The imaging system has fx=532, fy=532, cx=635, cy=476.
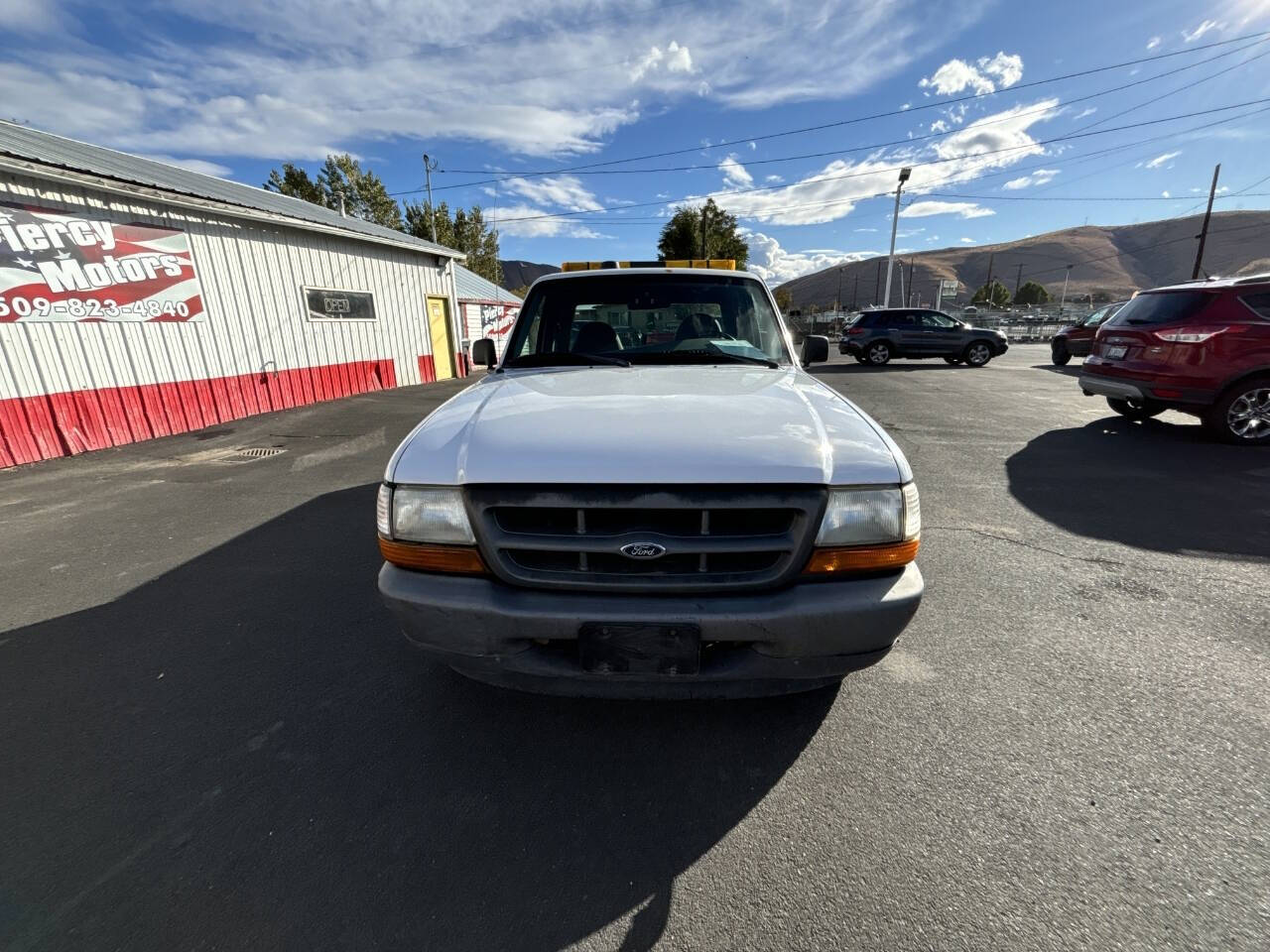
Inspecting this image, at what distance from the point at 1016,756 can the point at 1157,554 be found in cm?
283

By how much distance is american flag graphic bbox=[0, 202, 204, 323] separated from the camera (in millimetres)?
6688

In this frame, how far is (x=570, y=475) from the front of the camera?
65.7 inches

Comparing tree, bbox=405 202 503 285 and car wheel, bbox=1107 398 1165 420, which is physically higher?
tree, bbox=405 202 503 285

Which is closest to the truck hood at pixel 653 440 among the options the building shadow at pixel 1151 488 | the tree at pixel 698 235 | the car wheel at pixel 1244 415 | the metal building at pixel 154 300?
the building shadow at pixel 1151 488

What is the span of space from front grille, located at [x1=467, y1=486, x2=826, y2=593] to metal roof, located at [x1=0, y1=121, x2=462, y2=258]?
9425 millimetres

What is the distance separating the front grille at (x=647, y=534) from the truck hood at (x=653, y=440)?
56 mm

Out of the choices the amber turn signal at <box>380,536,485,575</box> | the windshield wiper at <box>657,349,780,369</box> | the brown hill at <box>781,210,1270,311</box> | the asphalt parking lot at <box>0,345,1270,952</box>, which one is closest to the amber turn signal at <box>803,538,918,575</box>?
the asphalt parking lot at <box>0,345,1270,952</box>

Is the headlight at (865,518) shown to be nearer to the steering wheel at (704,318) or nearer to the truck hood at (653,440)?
the truck hood at (653,440)

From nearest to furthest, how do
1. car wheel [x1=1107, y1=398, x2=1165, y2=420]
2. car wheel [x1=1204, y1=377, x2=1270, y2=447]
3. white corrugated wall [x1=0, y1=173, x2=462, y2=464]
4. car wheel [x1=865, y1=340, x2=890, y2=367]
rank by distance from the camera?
1. car wheel [x1=1204, y1=377, x2=1270, y2=447]
2. white corrugated wall [x1=0, y1=173, x2=462, y2=464]
3. car wheel [x1=1107, y1=398, x2=1165, y2=420]
4. car wheel [x1=865, y1=340, x2=890, y2=367]

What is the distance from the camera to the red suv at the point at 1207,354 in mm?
6074

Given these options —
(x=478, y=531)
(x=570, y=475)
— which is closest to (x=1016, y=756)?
(x=570, y=475)

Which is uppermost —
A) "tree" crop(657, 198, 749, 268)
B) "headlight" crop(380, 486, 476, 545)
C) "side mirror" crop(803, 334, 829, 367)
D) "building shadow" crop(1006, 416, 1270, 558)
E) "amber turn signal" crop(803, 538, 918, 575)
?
"tree" crop(657, 198, 749, 268)

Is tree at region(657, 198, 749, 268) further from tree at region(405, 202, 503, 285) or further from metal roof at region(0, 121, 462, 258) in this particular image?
metal roof at region(0, 121, 462, 258)

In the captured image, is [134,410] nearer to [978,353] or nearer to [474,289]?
[474,289]
